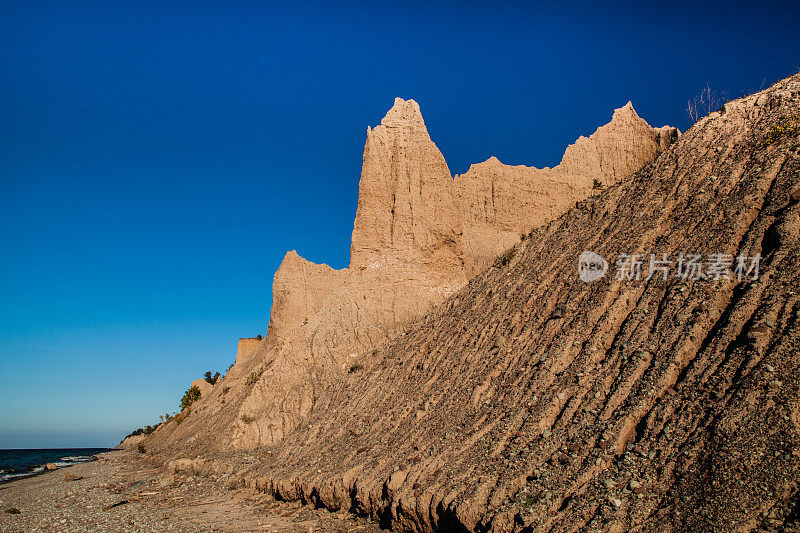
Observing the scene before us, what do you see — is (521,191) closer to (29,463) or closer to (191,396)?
(191,396)

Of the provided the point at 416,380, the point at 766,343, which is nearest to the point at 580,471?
the point at 766,343

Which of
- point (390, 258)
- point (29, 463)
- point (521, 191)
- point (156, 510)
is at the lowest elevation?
point (29, 463)

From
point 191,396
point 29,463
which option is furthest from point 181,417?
point 29,463

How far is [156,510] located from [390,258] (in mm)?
13718

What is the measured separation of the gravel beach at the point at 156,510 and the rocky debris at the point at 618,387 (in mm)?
692

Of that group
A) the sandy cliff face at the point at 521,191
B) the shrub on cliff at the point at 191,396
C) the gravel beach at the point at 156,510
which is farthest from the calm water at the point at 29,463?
the sandy cliff face at the point at 521,191

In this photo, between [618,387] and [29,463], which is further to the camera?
[29,463]

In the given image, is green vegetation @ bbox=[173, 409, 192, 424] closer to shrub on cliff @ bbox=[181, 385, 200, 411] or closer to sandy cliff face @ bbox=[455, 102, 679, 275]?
shrub on cliff @ bbox=[181, 385, 200, 411]

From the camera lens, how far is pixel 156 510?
16.5 metres

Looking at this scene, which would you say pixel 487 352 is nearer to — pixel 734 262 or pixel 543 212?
pixel 734 262

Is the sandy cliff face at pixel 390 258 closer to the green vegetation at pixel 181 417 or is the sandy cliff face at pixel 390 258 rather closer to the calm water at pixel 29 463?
the green vegetation at pixel 181 417

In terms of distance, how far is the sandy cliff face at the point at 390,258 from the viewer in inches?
877

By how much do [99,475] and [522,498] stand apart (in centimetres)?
2962

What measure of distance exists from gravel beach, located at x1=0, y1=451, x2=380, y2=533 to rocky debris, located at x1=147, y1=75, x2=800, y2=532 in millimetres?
692
